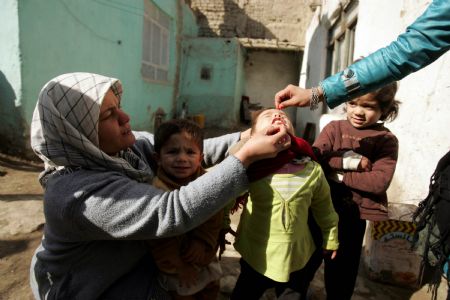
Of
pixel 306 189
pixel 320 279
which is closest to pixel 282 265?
pixel 306 189

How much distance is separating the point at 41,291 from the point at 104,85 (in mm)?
884

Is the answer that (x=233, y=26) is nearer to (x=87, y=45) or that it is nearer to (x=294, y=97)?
(x=87, y=45)

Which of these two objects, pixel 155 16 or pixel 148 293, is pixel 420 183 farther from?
pixel 155 16

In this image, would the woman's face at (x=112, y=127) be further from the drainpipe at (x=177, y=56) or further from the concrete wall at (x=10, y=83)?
the drainpipe at (x=177, y=56)

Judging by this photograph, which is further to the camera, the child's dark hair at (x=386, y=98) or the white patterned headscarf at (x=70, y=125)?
the child's dark hair at (x=386, y=98)

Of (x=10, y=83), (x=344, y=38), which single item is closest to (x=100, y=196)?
(x=10, y=83)

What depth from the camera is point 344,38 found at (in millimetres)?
5891

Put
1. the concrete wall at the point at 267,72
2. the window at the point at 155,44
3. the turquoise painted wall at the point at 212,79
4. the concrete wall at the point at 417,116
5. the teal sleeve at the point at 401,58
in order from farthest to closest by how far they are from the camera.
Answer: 1. the concrete wall at the point at 267,72
2. the turquoise painted wall at the point at 212,79
3. the window at the point at 155,44
4. the concrete wall at the point at 417,116
5. the teal sleeve at the point at 401,58

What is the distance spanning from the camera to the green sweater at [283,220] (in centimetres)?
143

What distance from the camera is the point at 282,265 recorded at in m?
1.42

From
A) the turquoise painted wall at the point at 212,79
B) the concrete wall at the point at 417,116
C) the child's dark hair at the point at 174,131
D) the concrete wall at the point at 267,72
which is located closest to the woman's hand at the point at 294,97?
the child's dark hair at the point at 174,131

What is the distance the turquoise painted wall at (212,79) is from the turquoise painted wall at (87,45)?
287 centimetres

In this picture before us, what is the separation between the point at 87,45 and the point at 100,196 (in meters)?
5.97

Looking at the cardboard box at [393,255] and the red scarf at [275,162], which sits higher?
the red scarf at [275,162]
